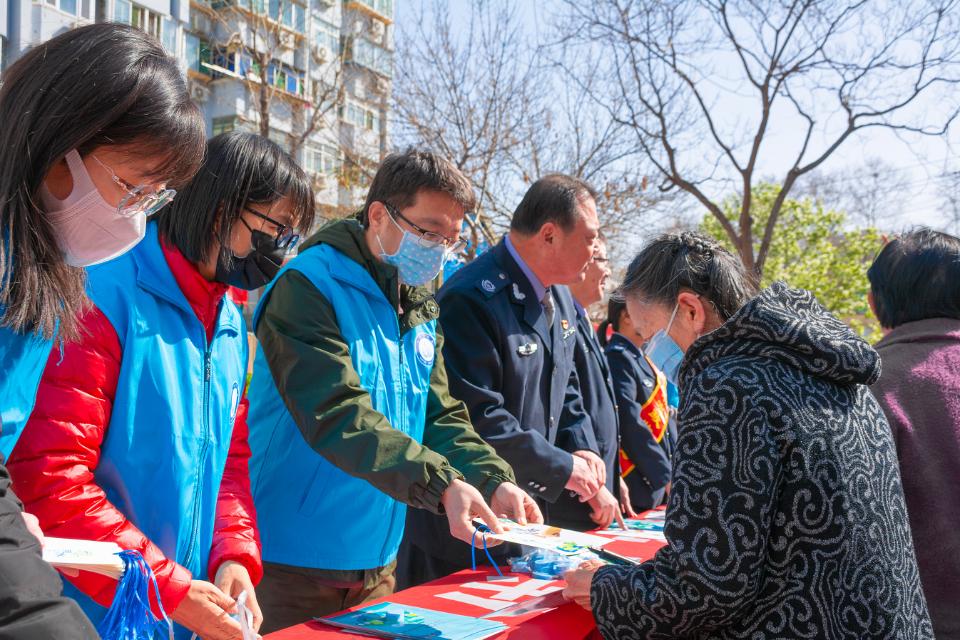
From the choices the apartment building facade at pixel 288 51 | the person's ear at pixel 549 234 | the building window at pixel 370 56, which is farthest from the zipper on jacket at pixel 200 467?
the building window at pixel 370 56

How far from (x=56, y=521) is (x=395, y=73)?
12059 millimetres

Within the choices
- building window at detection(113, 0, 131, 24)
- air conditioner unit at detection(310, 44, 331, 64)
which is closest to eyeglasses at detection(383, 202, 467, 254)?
air conditioner unit at detection(310, 44, 331, 64)

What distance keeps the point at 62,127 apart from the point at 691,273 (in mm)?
1464

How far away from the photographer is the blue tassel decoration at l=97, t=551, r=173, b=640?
1.38 m

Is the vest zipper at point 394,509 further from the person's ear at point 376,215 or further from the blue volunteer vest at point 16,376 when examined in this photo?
the blue volunteer vest at point 16,376

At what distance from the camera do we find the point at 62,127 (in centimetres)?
123

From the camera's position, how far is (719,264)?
81.8 inches

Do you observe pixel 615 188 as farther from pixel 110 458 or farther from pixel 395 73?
pixel 110 458

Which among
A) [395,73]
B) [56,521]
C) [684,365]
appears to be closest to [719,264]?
[684,365]

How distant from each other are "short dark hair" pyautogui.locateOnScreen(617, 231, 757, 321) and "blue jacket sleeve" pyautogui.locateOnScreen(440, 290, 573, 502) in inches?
30.0

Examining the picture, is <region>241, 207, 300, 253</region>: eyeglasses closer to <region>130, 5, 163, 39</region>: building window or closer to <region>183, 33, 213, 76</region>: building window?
A: <region>130, 5, 163, 39</region>: building window

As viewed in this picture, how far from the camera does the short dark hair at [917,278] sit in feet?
8.45

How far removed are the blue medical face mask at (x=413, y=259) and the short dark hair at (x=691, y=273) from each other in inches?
28.2

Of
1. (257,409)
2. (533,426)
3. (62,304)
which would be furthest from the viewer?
(533,426)
